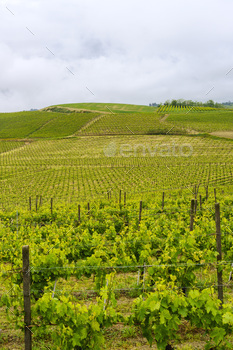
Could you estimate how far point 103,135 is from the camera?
6956cm

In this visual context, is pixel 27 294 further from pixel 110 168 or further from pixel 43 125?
pixel 43 125

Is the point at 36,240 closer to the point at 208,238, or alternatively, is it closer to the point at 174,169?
the point at 208,238

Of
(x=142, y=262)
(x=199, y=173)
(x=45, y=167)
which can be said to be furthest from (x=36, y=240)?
(x=45, y=167)

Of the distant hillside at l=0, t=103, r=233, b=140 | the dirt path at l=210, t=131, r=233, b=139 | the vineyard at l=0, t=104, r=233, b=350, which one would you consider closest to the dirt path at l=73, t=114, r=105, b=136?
the distant hillside at l=0, t=103, r=233, b=140

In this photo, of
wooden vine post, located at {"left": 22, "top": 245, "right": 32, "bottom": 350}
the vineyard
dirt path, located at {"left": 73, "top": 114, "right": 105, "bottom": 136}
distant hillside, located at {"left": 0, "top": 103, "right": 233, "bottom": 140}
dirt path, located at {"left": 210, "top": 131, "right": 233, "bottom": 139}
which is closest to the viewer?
wooden vine post, located at {"left": 22, "top": 245, "right": 32, "bottom": 350}

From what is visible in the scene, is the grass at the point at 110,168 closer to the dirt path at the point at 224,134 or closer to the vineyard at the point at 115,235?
the vineyard at the point at 115,235

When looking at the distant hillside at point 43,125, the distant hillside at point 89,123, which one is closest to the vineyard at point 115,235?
the distant hillside at point 89,123

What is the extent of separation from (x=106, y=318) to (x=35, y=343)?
51.1 inches

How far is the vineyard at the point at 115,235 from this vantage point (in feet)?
13.7

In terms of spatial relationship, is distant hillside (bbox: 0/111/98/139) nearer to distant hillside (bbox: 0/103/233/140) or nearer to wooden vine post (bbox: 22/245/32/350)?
distant hillside (bbox: 0/103/233/140)

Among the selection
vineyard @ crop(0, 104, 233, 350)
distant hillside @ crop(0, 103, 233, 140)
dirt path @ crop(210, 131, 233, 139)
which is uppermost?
distant hillside @ crop(0, 103, 233, 140)

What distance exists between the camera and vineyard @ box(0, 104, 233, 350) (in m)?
4.18

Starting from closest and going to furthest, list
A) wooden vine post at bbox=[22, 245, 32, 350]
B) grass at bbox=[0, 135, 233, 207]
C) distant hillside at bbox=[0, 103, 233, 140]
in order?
wooden vine post at bbox=[22, 245, 32, 350], grass at bbox=[0, 135, 233, 207], distant hillside at bbox=[0, 103, 233, 140]

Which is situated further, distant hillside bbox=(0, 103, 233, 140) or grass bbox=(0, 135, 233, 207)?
distant hillside bbox=(0, 103, 233, 140)
